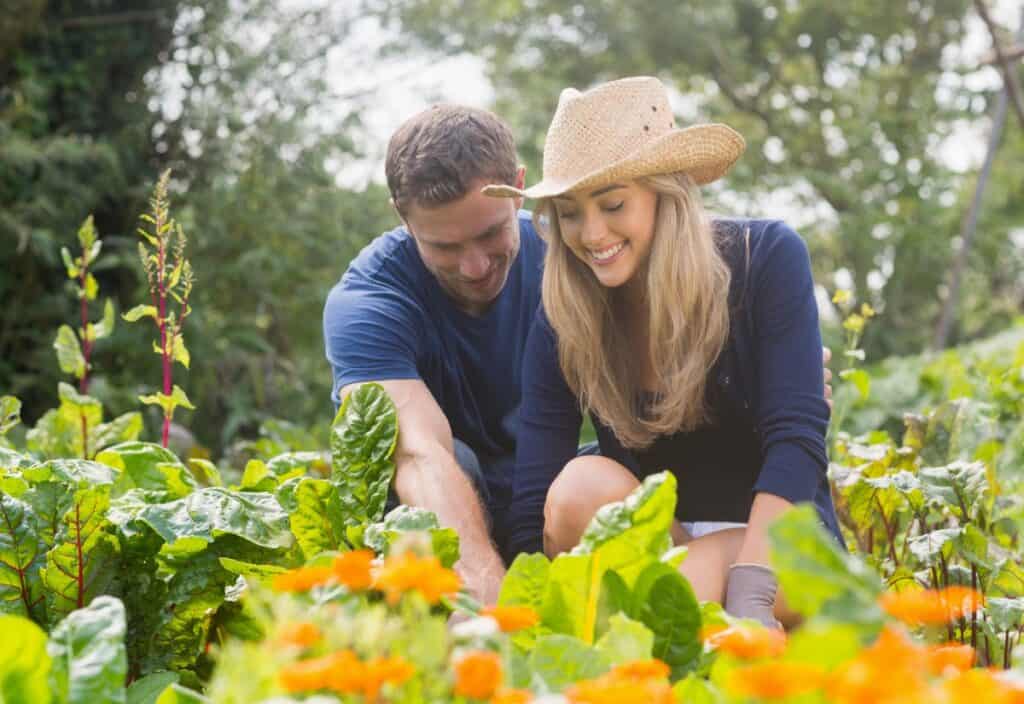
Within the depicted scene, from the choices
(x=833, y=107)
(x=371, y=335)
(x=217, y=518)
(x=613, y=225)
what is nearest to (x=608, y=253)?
(x=613, y=225)

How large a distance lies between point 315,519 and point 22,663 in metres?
0.84

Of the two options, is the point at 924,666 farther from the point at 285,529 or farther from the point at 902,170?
the point at 902,170

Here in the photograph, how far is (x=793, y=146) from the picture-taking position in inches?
493

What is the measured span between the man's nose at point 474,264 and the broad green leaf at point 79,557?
1159 millimetres

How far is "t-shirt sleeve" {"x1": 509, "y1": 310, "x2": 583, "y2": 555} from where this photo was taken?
99.2 inches

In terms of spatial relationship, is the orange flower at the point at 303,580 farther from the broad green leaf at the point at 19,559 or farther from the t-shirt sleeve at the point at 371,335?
the t-shirt sleeve at the point at 371,335

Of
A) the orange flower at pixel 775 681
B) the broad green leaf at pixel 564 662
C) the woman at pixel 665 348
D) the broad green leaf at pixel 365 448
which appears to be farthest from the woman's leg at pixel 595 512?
the orange flower at pixel 775 681

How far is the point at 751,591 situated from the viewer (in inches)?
82.6

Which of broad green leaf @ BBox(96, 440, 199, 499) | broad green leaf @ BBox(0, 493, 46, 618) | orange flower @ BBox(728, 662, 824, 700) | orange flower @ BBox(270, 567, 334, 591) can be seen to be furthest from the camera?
broad green leaf @ BBox(96, 440, 199, 499)

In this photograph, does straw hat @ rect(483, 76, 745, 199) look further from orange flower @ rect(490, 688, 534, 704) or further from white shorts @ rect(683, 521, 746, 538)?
orange flower @ rect(490, 688, 534, 704)

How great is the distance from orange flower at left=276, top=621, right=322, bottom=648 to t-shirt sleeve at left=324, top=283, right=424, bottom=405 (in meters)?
1.66

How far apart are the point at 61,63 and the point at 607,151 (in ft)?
13.2

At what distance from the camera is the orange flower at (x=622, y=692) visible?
2.79ft

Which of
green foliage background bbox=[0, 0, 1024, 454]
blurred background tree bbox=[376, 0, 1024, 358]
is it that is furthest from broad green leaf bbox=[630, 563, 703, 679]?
blurred background tree bbox=[376, 0, 1024, 358]
